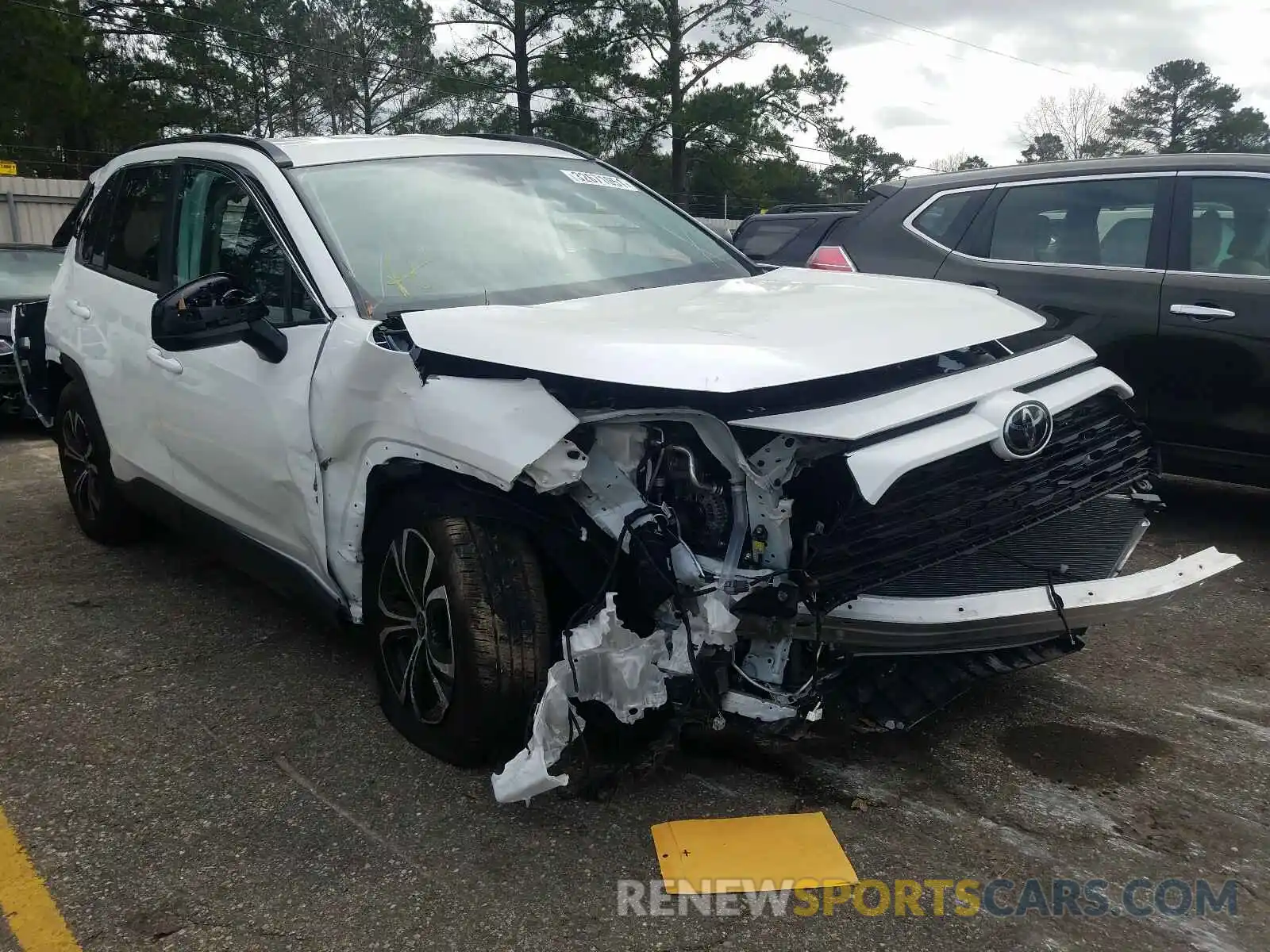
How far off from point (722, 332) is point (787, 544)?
1.89 feet

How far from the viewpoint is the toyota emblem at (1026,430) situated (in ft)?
9.00

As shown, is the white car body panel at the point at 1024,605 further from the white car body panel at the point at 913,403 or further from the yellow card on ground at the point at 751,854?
the yellow card on ground at the point at 751,854

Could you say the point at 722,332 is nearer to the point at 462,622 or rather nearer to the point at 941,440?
the point at 941,440

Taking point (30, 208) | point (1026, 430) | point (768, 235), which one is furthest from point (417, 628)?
point (30, 208)

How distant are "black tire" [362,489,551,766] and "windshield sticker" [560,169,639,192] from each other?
1.74m

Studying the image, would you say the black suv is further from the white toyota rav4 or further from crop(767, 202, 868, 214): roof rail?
crop(767, 202, 868, 214): roof rail

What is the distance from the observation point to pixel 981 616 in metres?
2.71

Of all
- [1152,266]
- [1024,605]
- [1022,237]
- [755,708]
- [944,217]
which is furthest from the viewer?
[944,217]

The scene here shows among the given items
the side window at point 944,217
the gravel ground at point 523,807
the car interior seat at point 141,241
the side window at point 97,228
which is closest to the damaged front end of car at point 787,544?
the gravel ground at point 523,807

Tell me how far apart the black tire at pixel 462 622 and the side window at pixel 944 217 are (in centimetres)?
379

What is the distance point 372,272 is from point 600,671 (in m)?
1.47

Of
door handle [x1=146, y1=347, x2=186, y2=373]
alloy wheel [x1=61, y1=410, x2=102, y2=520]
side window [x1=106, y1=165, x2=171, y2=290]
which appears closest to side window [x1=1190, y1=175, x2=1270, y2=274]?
door handle [x1=146, y1=347, x2=186, y2=373]

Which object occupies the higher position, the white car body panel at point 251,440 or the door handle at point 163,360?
the door handle at point 163,360

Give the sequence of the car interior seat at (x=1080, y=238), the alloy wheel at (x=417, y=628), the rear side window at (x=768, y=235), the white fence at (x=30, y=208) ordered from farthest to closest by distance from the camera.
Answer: the white fence at (x=30, y=208)
the rear side window at (x=768, y=235)
the car interior seat at (x=1080, y=238)
the alloy wheel at (x=417, y=628)
